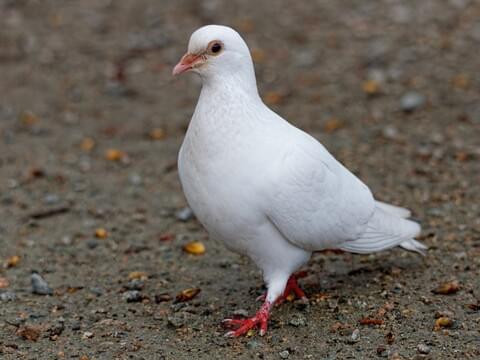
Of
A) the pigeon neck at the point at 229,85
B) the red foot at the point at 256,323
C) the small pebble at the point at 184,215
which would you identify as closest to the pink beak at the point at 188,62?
the pigeon neck at the point at 229,85

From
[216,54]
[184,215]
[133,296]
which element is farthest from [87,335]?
[184,215]

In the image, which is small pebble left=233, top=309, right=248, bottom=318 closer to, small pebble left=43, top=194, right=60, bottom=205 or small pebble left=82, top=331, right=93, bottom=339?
small pebble left=82, top=331, right=93, bottom=339

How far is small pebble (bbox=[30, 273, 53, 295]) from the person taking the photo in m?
5.76

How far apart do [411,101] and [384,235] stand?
370 centimetres

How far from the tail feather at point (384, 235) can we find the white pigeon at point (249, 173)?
1.13ft

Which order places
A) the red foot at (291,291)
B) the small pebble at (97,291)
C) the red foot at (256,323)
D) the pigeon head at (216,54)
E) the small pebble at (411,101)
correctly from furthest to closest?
1. the small pebble at (411,101)
2. the small pebble at (97,291)
3. the red foot at (291,291)
4. the red foot at (256,323)
5. the pigeon head at (216,54)

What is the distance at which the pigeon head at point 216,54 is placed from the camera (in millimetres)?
4781

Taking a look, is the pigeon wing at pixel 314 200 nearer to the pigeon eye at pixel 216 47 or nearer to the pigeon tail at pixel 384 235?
the pigeon tail at pixel 384 235

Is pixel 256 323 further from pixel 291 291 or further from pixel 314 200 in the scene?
pixel 314 200

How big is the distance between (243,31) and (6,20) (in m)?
3.08

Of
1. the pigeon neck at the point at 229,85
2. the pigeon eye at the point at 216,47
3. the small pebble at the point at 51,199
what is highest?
the pigeon eye at the point at 216,47

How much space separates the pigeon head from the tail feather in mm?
1317

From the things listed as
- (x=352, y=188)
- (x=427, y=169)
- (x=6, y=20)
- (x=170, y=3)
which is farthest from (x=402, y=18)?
(x=352, y=188)

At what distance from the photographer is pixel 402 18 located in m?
10.9
